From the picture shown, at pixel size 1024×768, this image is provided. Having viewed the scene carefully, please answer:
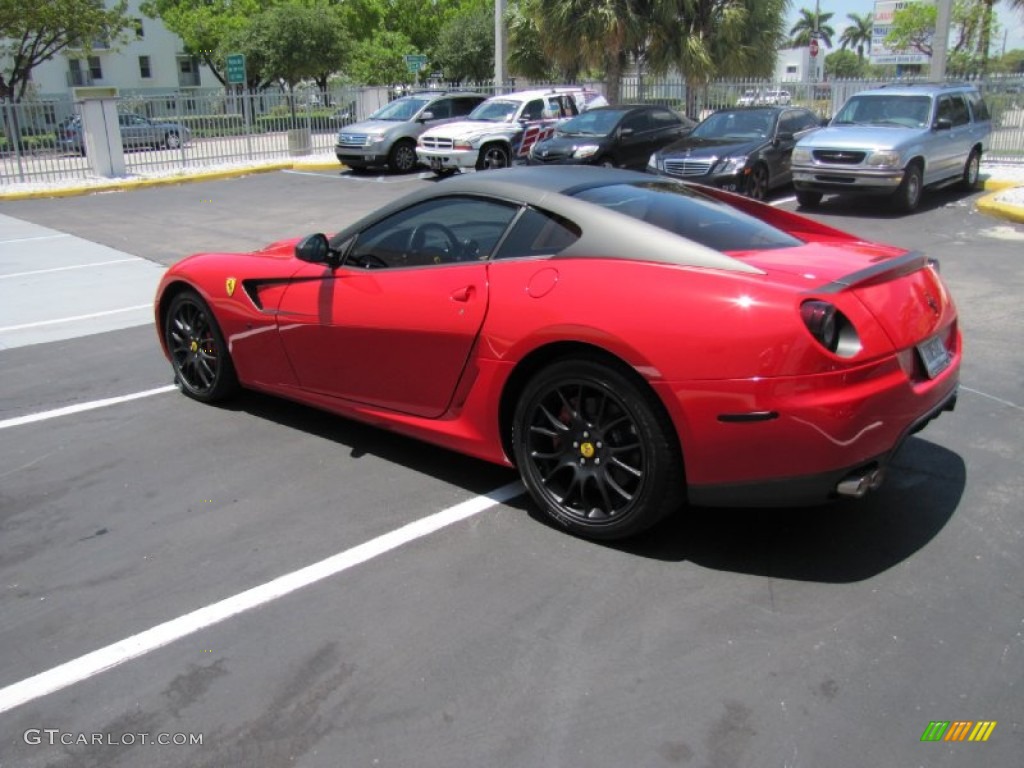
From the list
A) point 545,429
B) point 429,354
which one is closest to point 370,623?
point 545,429

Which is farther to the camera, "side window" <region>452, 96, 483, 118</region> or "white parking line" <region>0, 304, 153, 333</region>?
"side window" <region>452, 96, 483, 118</region>

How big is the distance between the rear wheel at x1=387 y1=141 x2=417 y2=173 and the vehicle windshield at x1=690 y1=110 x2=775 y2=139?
7.68 meters

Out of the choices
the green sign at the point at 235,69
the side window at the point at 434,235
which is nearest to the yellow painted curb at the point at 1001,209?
the side window at the point at 434,235

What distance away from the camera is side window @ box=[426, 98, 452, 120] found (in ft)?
70.9

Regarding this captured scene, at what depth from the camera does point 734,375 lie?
10.9 feet

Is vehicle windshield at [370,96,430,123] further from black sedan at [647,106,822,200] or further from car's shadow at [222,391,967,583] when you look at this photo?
car's shadow at [222,391,967,583]

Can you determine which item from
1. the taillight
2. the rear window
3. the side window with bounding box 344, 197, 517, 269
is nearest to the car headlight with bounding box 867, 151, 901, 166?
the rear window

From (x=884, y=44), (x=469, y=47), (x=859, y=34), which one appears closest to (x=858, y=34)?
(x=859, y=34)

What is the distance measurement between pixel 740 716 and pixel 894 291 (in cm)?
183

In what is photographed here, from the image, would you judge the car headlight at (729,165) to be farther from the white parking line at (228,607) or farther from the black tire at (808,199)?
the white parking line at (228,607)

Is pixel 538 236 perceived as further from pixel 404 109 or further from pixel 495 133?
pixel 404 109

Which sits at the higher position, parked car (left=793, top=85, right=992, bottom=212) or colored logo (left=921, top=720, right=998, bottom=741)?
parked car (left=793, top=85, right=992, bottom=212)

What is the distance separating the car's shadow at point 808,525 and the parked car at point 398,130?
16829mm

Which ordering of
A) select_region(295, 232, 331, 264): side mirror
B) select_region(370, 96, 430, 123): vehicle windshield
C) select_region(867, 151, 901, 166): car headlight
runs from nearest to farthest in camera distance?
1. select_region(295, 232, 331, 264): side mirror
2. select_region(867, 151, 901, 166): car headlight
3. select_region(370, 96, 430, 123): vehicle windshield
